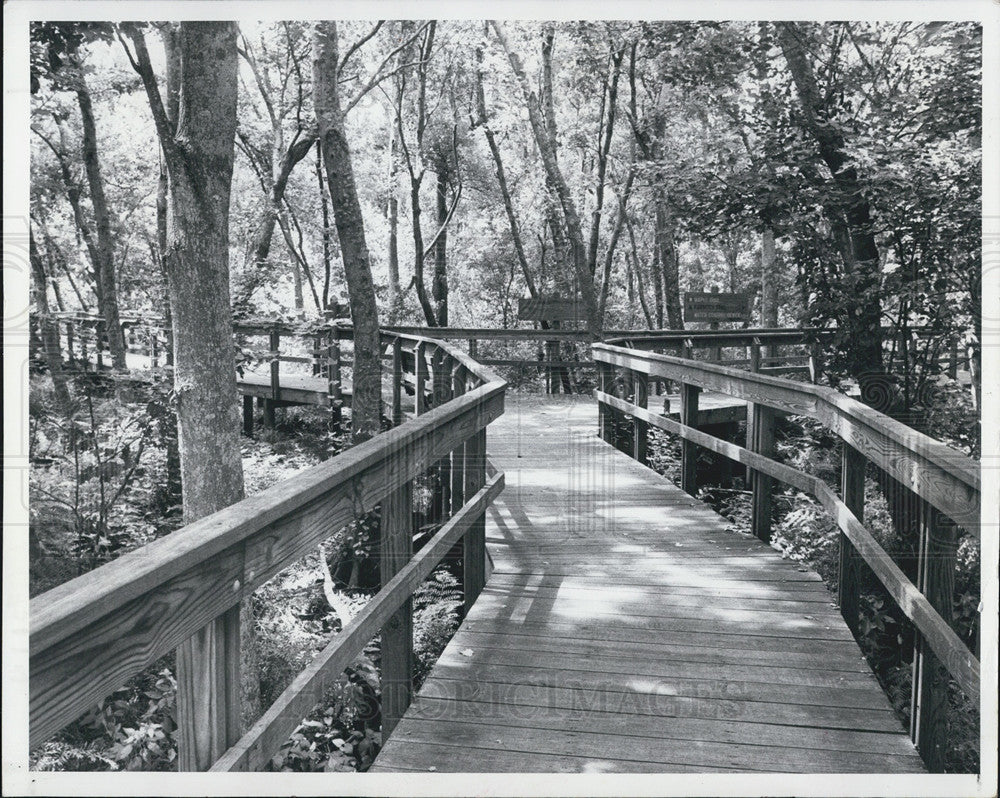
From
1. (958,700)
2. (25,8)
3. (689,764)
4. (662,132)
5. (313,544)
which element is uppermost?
(662,132)

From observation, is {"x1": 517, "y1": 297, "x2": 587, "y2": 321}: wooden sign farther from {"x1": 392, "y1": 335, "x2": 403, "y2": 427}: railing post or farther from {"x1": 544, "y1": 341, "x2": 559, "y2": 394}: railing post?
{"x1": 392, "y1": 335, "x2": 403, "y2": 427}: railing post

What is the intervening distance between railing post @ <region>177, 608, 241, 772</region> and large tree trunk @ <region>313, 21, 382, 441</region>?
20.8 feet

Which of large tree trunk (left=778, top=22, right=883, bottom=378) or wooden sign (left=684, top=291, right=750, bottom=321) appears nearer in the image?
large tree trunk (left=778, top=22, right=883, bottom=378)

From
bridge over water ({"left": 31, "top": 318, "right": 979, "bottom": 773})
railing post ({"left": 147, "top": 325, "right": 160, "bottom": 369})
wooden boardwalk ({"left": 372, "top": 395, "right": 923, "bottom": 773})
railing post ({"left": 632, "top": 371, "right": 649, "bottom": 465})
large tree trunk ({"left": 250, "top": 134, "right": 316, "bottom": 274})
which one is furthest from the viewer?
large tree trunk ({"left": 250, "top": 134, "right": 316, "bottom": 274})

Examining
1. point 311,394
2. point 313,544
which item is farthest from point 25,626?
point 311,394

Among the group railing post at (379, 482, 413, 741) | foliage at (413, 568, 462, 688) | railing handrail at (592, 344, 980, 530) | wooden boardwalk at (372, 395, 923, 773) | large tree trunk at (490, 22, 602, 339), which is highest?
large tree trunk at (490, 22, 602, 339)

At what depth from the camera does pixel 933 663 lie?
281 cm

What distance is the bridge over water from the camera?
164 centimetres

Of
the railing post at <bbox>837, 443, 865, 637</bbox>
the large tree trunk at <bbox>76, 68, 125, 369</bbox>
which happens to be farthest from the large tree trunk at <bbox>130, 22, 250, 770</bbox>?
the large tree trunk at <bbox>76, 68, 125, 369</bbox>

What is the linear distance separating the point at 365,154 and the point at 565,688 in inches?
995

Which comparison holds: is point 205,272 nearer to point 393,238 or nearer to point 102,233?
point 102,233

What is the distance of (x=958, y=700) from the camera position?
16.5 ft

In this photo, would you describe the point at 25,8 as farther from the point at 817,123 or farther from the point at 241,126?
the point at 241,126

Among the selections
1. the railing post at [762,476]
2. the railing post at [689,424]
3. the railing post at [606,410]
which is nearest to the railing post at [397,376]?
the railing post at [606,410]
